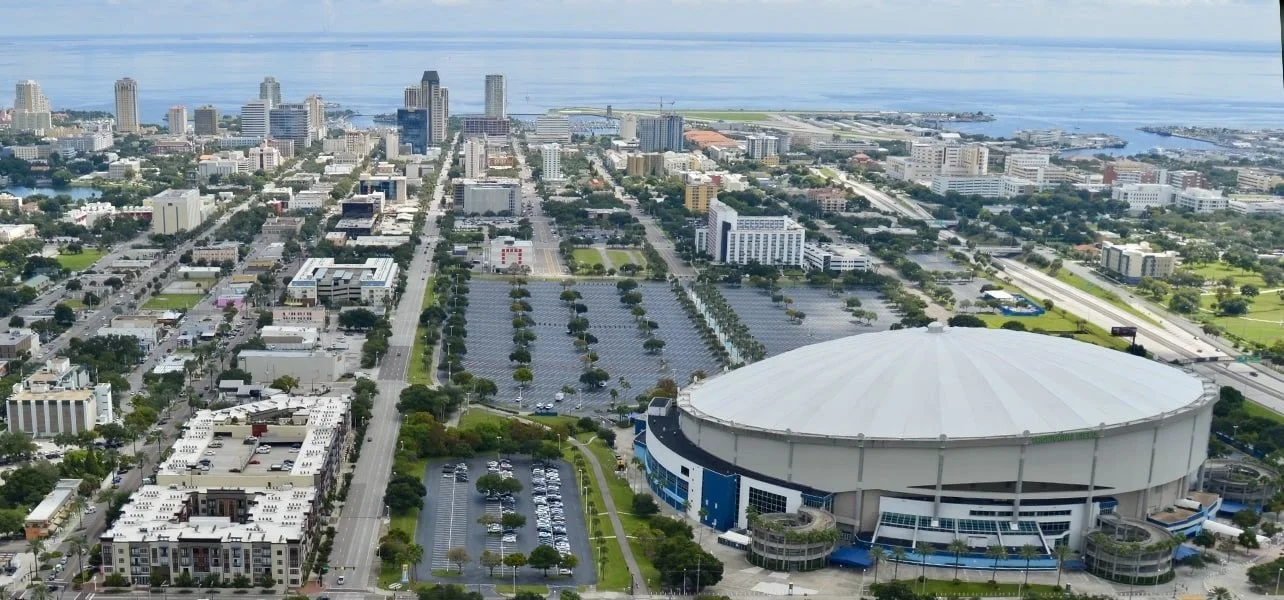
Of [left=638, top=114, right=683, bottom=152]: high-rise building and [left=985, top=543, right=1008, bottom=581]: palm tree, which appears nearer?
[left=985, top=543, right=1008, bottom=581]: palm tree

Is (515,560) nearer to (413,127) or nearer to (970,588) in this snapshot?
(970,588)

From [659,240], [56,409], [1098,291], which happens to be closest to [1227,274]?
[1098,291]

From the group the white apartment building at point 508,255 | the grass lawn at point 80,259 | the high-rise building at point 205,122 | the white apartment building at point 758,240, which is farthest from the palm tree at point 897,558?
the high-rise building at point 205,122

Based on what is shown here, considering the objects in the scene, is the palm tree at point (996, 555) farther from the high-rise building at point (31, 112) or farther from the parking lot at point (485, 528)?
the high-rise building at point (31, 112)

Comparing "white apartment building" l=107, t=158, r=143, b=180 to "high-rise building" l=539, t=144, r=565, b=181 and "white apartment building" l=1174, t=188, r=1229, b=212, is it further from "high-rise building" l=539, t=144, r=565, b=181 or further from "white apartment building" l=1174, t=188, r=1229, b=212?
"white apartment building" l=1174, t=188, r=1229, b=212

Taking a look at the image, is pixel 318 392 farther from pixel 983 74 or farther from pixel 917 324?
pixel 983 74

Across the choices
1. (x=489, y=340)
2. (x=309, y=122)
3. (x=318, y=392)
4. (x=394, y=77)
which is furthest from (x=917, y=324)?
(x=394, y=77)

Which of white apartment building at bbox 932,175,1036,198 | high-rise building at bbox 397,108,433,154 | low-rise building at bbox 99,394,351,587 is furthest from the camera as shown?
high-rise building at bbox 397,108,433,154

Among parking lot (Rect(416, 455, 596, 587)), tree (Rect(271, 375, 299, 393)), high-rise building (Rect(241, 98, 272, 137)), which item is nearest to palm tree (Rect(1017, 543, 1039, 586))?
parking lot (Rect(416, 455, 596, 587))
